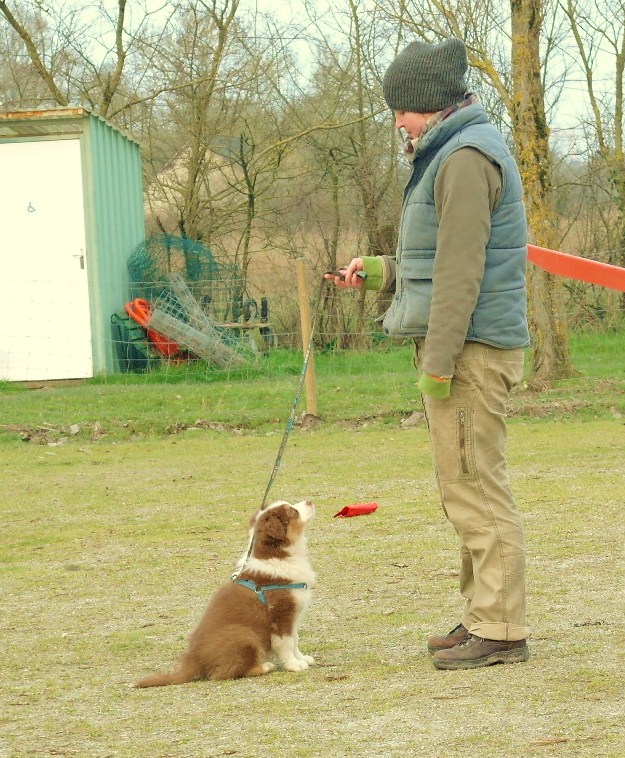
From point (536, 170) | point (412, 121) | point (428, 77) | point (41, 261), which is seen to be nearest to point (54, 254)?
point (41, 261)

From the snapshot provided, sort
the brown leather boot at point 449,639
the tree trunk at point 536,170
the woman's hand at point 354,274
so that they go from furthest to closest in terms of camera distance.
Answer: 1. the tree trunk at point 536,170
2. the woman's hand at point 354,274
3. the brown leather boot at point 449,639

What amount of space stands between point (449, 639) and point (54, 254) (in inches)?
552

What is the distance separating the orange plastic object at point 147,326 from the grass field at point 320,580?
2794 millimetres

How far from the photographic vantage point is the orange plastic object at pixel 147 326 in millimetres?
17406

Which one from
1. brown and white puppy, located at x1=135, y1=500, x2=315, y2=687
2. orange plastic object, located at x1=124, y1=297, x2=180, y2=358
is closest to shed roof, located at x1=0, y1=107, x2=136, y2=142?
orange plastic object, located at x1=124, y1=297, x2=180, y2=358

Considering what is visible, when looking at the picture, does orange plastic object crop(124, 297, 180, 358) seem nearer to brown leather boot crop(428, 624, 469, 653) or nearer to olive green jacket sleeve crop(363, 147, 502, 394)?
brown leather boot crop(428, 624, 469, 653)

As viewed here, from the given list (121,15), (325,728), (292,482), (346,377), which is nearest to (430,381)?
(325,728)

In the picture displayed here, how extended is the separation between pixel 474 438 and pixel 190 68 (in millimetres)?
18655

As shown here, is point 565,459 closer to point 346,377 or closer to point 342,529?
point 342,529

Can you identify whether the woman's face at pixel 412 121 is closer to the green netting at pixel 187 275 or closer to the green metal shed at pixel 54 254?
the green metal shed at pixel 54 254

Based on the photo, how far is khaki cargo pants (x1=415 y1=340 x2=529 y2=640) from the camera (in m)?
4.50

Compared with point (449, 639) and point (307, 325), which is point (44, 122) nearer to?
point (307, 325)

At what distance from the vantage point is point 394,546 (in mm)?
7270

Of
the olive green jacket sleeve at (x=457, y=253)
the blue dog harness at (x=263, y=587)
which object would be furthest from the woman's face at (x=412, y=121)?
the blue dog harness at (x=263, y=587)
